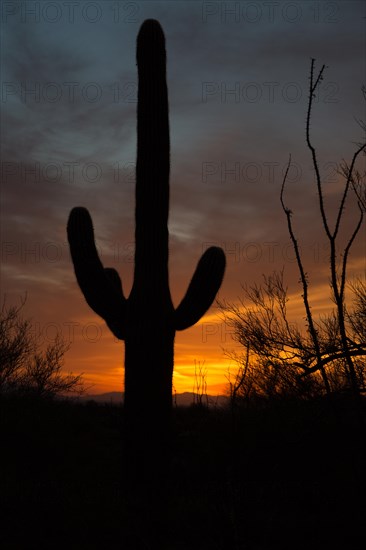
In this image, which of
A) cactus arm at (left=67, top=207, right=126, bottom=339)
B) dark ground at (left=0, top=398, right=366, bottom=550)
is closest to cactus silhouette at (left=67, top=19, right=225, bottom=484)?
cactus arm at (left=67, top=207, right=126, bottom=339)

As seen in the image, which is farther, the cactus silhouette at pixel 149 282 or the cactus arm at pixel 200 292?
the cactus arm at pixel 200 292

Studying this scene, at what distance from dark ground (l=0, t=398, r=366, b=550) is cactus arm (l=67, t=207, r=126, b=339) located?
5.80 ft

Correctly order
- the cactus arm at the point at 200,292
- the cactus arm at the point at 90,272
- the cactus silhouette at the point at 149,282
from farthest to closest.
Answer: the cactus arm at the point at 200,292 < the cactus arm at the point at 90,272 < the cactus silhouette at the point at 149,282

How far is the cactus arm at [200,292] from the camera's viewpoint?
20.2 ft

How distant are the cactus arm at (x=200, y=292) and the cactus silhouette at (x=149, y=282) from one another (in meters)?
0.01

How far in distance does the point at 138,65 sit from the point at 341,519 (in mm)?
6542

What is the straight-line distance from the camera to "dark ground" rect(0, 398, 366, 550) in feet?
24.6

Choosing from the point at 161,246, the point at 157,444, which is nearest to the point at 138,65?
the point at 161,246

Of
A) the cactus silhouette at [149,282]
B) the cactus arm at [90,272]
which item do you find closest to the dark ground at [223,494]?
the cactus silhouette at [149,282]

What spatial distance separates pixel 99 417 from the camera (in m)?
20.9

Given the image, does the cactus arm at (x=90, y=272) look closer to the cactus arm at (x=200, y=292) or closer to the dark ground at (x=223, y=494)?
the cactus arm at (x=200, y=292)

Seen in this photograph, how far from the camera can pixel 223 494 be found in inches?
342

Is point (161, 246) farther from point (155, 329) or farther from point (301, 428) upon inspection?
point (301, 428)

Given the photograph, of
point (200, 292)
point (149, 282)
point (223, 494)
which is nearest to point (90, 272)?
point (149, 282)
